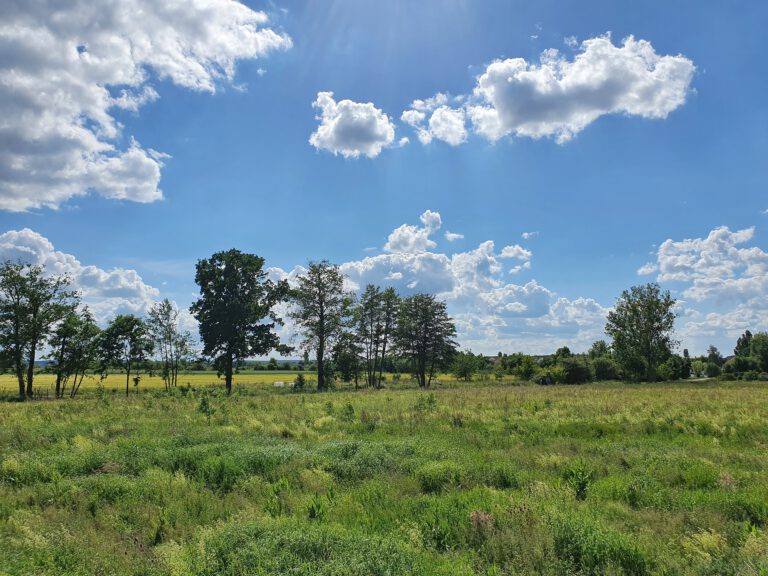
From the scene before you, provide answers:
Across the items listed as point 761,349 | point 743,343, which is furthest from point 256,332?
point 743,343

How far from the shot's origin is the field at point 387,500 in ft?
20.1

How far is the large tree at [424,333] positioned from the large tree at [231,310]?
21.6 meters

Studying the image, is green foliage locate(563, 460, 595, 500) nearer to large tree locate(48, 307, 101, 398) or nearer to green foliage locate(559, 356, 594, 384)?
large tree locate(48, 307, 101, 398)

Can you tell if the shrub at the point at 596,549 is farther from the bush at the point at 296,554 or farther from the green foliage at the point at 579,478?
the green foliage at the point at 579,478

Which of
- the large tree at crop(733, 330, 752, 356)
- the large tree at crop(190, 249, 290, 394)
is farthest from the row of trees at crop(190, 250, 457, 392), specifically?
the large tree at crop(733, 330, 752, 356)

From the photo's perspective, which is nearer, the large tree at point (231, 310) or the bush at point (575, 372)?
the large tree at point (231, 310)

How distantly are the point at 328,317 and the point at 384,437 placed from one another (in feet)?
130

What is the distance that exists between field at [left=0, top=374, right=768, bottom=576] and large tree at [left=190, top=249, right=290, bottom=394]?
3118 centimetres

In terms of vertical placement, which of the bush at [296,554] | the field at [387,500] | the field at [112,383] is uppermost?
the bush at [296,554]

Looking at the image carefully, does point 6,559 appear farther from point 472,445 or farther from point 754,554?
point 472,445

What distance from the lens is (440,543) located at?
696cm

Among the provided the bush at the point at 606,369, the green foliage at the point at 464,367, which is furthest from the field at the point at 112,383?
the bush at the point at 606,369

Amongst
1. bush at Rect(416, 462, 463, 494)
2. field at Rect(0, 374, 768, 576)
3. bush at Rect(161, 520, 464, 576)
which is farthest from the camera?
bush at Rect(416, 462, 463, 494)

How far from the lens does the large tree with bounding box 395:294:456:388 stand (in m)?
66.6
